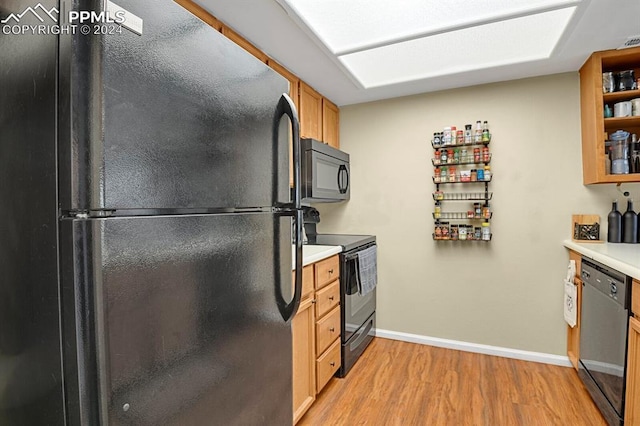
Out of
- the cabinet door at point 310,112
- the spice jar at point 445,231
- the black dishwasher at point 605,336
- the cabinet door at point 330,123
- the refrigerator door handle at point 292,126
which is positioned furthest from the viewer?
the cabinet door at point 330,123

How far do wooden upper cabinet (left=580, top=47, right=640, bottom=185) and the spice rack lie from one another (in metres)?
0.63

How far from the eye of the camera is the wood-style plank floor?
1.86 metres

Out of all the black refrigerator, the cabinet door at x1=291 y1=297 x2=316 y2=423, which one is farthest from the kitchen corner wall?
the black refrigerator

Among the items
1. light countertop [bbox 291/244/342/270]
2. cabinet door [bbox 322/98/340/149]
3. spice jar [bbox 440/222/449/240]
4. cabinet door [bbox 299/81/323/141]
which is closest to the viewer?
light countertop [bbox 291/244/342/270]

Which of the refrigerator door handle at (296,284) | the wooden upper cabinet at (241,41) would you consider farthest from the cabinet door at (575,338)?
the wooden upper cabinet at (241,41)

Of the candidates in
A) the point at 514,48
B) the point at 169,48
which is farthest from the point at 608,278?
the point at 169,48

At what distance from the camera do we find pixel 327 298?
2.12 metres

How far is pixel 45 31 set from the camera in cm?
53

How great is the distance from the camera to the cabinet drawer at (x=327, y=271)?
6.56 ft

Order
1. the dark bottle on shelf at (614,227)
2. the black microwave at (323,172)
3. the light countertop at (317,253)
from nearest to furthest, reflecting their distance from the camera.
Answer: the light countertop at (317,253), the dark bottle on shelf at (614,227), the black microwave at (323,172)

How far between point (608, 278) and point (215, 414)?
2.01m

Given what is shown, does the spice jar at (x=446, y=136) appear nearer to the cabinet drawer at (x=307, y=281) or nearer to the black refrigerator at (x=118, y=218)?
the cabinet drawer at (x=307, y=281)

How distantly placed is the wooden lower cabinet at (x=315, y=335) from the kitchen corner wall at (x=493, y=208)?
0.97 m

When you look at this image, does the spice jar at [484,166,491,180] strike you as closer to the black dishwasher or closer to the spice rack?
the spice rack
